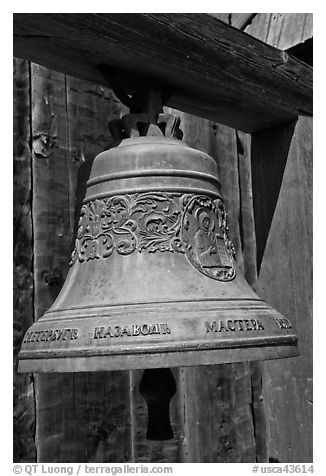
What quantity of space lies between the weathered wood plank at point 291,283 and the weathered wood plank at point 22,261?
0.72 metres

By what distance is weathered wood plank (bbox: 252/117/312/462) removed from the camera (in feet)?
6.33

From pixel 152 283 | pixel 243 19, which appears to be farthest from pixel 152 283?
pixel 243 19

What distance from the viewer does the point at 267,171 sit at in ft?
6.66

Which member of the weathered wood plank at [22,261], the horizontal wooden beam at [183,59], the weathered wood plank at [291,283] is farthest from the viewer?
the weathered wood plank at [22,261]

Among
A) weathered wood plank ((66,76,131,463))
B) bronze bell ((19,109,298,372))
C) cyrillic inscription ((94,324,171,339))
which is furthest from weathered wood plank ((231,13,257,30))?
cyrillic inscription ((94,324,171,339))

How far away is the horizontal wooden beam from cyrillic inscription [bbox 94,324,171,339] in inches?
22.2

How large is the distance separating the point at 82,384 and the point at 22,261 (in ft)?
1.42

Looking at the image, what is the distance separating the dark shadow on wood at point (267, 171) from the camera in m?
1.99

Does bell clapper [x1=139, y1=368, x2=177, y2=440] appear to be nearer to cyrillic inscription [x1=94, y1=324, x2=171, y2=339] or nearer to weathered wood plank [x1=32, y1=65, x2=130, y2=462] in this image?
cyrillic inscription [x1=94, y1=324, x2=171, y2=339]

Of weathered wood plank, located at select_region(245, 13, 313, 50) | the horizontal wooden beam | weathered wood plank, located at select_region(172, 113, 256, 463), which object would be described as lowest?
weathered wood plank, located at select_region(172, 113, 256, 463)

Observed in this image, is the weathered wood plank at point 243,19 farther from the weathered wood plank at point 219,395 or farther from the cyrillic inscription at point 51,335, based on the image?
the cyrillic inscription at point 51,335

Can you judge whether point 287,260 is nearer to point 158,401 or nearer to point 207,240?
point 207,240

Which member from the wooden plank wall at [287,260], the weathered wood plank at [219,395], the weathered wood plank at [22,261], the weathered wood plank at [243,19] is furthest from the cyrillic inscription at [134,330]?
the weathered wood plank at [243,19]

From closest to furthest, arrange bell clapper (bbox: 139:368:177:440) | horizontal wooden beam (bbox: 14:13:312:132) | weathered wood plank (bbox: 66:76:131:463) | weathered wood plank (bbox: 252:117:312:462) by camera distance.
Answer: horizontal wooden beam (bbox: 14:13:312:132)
bell clapper (bbox: 139:368:177:440)
weathered wood plank (bbox: 252:117:312:462)
weathered wood plank (bbox: 66:76:131:463)
